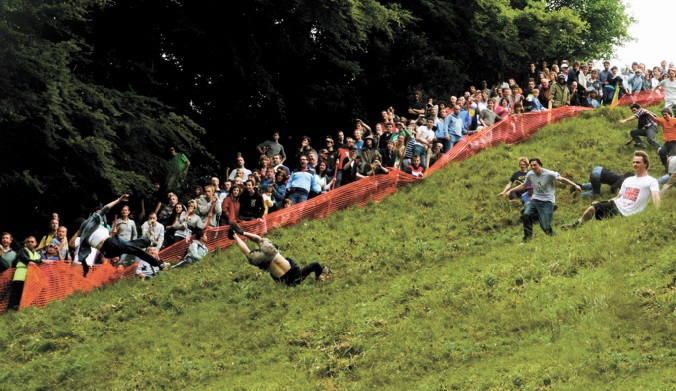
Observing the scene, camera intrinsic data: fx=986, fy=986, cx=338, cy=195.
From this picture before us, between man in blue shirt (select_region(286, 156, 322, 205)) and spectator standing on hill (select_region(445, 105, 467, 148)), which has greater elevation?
spectator standing on hill (select_region(445, 105, 467, 148))

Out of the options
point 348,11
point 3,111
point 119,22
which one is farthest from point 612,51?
point 3,111

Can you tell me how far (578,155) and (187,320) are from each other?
12113mm

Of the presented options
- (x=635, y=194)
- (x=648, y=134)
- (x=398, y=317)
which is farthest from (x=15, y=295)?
(x=648, y=134)

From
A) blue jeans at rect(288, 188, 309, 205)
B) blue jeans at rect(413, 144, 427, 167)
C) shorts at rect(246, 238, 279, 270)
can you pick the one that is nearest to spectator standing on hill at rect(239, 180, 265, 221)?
blue jeans at rect(288, 188, 309, 205)

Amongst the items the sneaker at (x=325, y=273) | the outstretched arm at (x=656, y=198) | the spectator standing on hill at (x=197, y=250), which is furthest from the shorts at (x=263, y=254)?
the outstretched arm at (x=656, y=198)

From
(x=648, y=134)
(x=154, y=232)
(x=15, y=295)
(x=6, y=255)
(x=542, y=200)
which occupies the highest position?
(x=648, y=134)

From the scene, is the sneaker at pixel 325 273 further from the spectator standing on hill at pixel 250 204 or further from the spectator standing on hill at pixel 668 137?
the spectator standing on hill at pixel 668 137

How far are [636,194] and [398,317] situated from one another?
544cm

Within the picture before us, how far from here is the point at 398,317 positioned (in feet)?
54.9

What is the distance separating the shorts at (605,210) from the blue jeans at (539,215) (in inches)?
38.3

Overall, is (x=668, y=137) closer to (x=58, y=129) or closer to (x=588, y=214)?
(x=588, y=214)

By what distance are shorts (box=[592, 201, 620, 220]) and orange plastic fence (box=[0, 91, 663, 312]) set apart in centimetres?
678

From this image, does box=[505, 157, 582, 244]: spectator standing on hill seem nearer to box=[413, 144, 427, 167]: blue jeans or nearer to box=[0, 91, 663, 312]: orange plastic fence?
box=[0, 91, 663, 312]: orange plastic fence

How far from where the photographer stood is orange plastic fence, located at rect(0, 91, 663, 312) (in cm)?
2038
